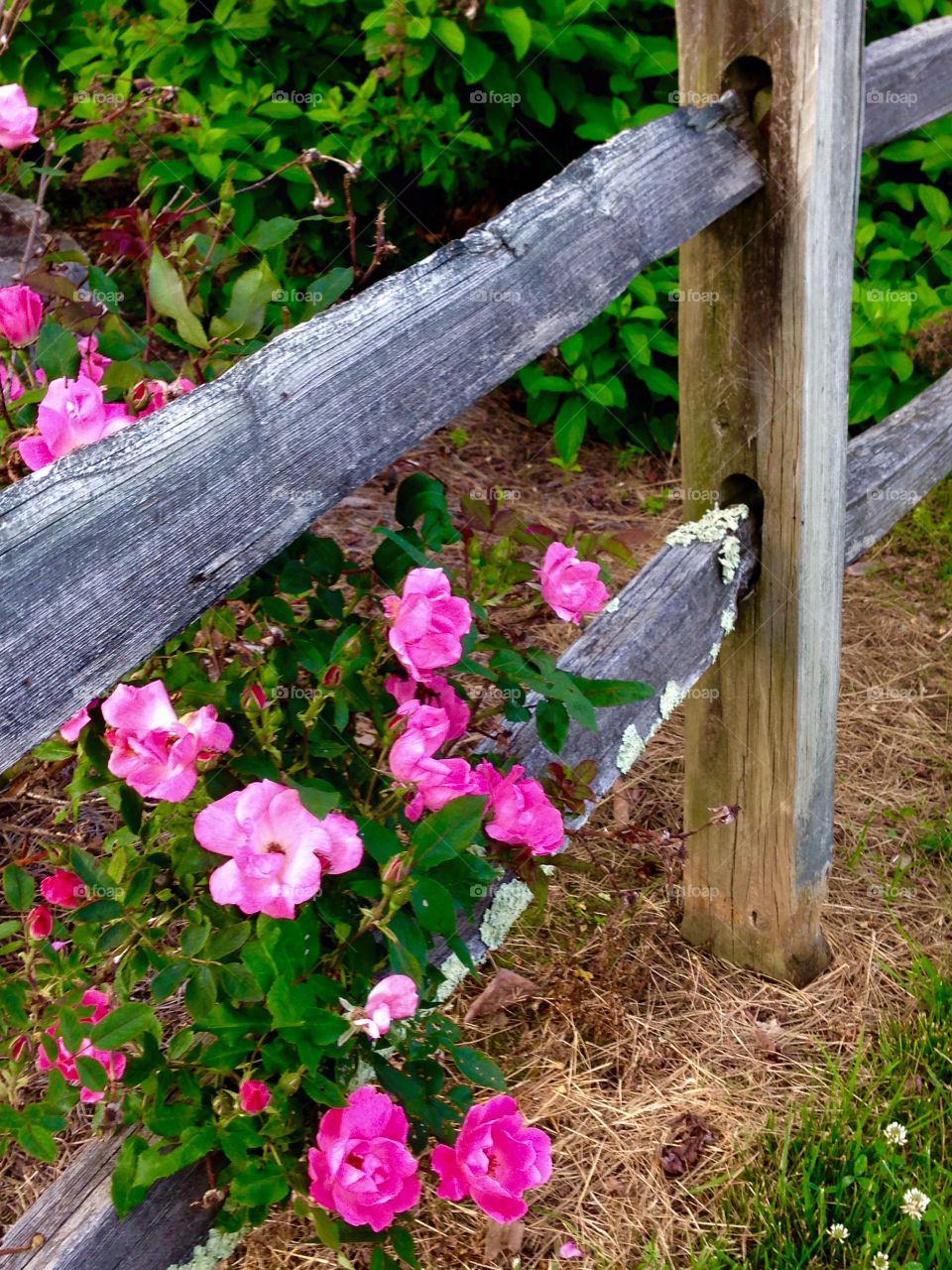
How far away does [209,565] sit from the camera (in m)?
0.98

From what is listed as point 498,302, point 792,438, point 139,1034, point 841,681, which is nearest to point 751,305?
point 792,438

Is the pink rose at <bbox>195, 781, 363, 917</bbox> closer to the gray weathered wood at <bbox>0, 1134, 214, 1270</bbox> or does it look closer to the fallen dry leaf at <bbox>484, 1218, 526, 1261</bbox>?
the gray weathered wood at <bbox>0, 1134, 214, 1270</bbox>

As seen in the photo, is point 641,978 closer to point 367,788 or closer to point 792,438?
point 792,438

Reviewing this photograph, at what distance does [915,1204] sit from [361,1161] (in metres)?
1.06

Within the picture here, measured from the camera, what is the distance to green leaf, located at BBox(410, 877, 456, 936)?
1127 millimetres

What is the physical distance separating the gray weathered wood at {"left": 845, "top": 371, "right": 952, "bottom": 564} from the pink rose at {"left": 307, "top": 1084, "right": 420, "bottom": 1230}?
1515 mm

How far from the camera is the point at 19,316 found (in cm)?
113

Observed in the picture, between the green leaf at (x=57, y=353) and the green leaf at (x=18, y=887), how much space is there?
17.5 inches

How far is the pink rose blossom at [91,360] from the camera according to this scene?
1.22 meters

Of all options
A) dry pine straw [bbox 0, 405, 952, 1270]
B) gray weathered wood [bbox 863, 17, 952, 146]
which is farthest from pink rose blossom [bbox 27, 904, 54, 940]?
gray weathered wood [bbox 863, 17, 952, 146]

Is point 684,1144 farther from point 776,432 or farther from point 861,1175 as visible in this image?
point 776,432

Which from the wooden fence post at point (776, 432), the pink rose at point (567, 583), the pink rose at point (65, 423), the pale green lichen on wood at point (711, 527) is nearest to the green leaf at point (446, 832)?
the pink rose at point (567, 583)

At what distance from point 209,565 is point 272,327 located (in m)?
0.46

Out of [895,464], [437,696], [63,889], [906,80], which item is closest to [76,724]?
[63,889]
